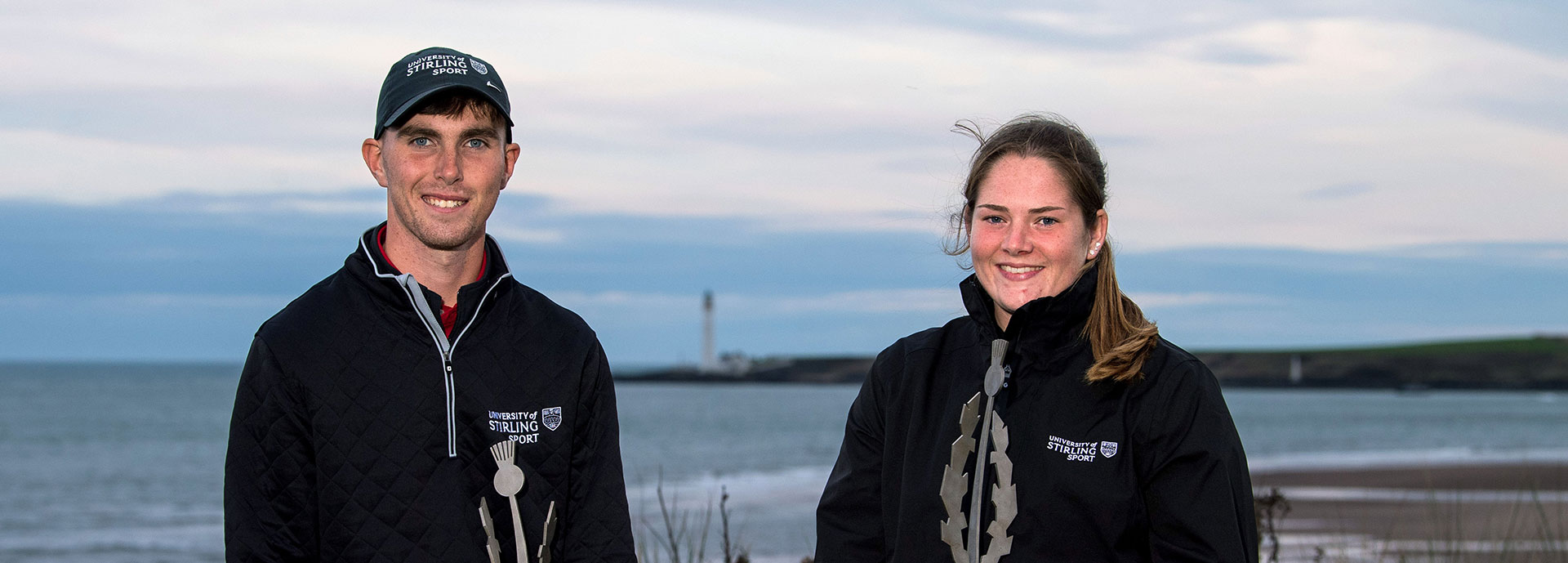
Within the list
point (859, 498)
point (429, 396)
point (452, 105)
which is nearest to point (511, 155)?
point (452, 105)

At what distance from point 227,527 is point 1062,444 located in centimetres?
167

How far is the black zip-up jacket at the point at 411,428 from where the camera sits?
260cm

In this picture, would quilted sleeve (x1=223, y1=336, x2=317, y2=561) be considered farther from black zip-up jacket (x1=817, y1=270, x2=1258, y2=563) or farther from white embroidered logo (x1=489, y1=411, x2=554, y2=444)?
black zip-up jacket (x1=817, y1=270, x2=1258, y2=563)

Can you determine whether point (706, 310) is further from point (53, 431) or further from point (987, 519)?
point (987, 519)

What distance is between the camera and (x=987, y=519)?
104 inches

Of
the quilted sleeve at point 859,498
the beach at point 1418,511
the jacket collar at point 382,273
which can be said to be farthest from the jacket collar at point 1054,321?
the beach at point 1418,511

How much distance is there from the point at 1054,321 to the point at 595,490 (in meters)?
1.05

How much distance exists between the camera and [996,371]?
2.49m

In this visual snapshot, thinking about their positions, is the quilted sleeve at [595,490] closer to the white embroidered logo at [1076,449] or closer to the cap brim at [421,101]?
the cap brim at [421,101]

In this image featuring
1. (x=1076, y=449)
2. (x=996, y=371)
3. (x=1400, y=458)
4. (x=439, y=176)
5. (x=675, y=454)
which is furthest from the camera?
(x=675, y=454)

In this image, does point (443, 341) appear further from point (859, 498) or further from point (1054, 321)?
point (1054, 321)

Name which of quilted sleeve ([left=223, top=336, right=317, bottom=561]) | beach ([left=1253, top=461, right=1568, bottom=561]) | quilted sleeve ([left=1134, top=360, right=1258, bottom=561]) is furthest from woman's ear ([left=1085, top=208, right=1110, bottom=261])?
beach ([left=1253, top=461, right=1568, bottom=561])

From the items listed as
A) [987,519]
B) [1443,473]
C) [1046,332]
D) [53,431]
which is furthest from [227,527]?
[53,431]

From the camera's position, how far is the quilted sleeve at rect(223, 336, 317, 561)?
2.55 metres
